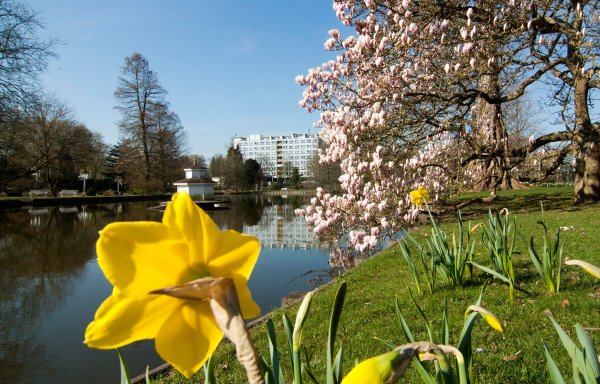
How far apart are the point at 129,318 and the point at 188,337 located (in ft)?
0.26

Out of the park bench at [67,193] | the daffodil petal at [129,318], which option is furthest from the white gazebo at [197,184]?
the daffodil petal at [129,318]

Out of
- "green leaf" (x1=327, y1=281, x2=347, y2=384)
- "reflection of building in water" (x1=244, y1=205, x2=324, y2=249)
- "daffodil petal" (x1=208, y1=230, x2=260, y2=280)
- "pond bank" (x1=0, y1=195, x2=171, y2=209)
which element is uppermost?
"daffodil petal" (x1=208, y1=230, x2=260, y2=280)

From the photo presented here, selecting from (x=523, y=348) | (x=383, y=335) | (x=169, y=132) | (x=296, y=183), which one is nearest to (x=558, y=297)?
(x=523, y=348)

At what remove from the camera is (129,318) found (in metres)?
0.51

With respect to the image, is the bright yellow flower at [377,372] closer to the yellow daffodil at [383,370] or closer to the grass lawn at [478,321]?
the yellow daffodil at [383,370]

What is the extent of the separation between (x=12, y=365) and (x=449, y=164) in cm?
914

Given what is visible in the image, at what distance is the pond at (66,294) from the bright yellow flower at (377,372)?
4623mm

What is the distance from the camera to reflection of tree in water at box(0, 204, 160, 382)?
4801mm

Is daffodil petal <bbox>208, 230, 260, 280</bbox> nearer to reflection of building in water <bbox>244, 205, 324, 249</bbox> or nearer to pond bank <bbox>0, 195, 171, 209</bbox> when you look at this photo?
reflection of building in water <bbox>244, 205, 324, 249</bbox>

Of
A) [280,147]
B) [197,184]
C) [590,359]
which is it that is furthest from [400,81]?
[280,147]

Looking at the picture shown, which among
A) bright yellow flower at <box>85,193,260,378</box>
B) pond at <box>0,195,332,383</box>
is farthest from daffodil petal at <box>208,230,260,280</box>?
pond at <box>0,195,332,383</box>

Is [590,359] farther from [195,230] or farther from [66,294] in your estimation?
[66,294]

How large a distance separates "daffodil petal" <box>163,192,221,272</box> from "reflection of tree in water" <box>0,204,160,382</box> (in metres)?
5.06

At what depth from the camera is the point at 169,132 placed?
39375mm
